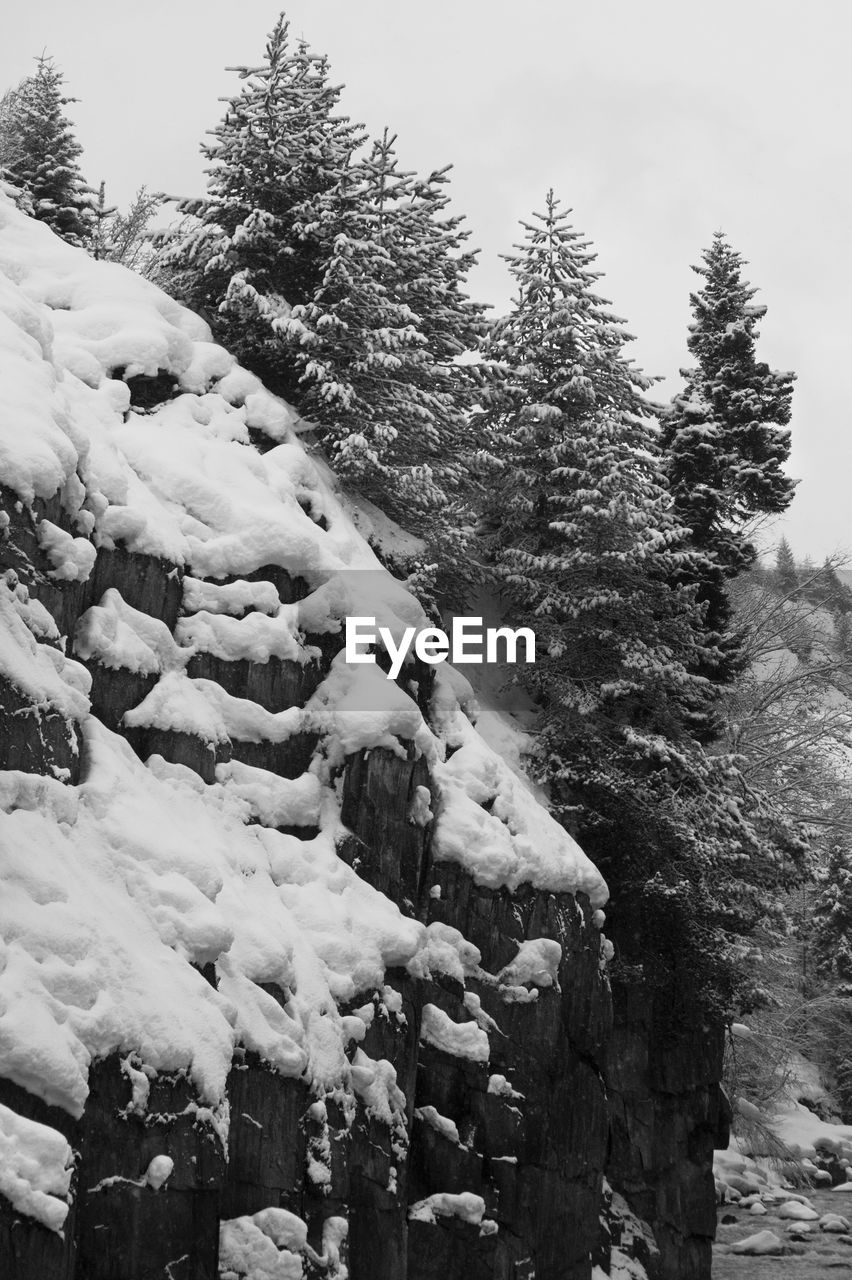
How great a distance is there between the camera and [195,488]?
15094mm

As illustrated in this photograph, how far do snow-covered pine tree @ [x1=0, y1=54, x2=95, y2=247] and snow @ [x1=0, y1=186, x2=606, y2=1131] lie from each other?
3.91 meters

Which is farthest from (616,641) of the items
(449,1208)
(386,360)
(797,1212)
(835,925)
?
(835,925)

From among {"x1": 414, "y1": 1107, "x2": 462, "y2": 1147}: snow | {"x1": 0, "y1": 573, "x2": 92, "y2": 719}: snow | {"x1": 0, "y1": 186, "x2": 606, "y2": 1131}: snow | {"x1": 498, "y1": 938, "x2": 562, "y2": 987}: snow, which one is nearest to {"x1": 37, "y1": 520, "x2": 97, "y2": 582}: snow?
{"x1": 0, "y1": 186, "x2": 606, "y2": 1131}: snow

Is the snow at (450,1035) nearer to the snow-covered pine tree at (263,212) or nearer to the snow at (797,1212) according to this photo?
the snow-covered pine tree at (263,212)

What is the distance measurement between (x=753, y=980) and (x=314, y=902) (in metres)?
13.2

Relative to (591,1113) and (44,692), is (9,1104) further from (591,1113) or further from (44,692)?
(591,1113)

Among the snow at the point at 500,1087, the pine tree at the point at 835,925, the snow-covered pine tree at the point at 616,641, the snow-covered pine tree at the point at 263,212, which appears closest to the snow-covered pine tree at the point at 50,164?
the snow-covered pine tree at the point at 263,212

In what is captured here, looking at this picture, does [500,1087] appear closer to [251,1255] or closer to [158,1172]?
[251,1255]

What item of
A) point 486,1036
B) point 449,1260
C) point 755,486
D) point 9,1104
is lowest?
point 449,1260

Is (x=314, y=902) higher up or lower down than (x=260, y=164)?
lower down

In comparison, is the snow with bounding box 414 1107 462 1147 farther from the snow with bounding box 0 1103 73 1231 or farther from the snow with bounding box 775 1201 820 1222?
the snow with bounding box 775 1201 820 1222

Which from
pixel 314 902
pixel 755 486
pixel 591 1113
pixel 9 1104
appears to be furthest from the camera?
pixel 755 486

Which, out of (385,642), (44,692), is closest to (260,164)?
(385,642)

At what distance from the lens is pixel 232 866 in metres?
12.4
